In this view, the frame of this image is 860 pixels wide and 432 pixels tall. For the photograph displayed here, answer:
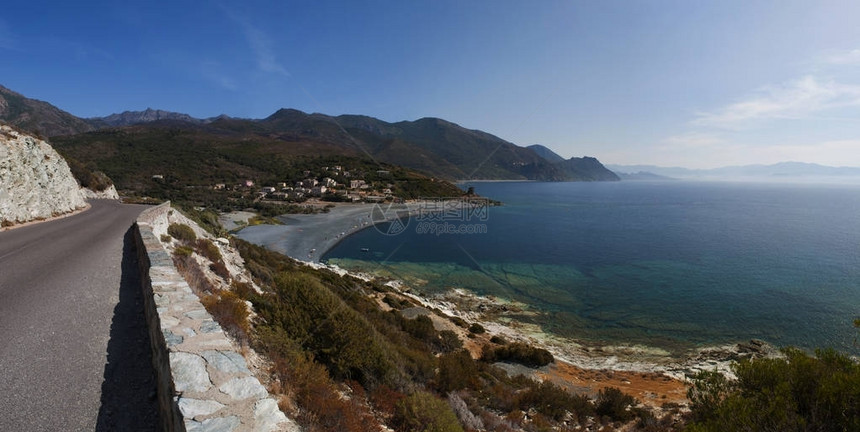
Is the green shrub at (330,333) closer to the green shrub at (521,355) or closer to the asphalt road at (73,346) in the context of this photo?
the asphalt road at (73,346)

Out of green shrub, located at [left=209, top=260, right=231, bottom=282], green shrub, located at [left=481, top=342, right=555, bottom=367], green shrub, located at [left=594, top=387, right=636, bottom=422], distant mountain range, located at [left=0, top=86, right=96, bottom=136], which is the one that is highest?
distant mountain range, located at [left=0, top=86, right=96, bottom=136]

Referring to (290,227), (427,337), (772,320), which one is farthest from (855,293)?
(290,227)

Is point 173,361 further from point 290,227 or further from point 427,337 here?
point 290,227

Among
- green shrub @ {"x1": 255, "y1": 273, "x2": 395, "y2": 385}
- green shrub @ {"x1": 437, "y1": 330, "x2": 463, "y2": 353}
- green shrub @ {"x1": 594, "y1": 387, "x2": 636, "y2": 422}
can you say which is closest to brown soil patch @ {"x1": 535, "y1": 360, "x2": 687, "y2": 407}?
green shrub @ {"x1": 594, "y1": 387, "x2": 636, "y2": 422}

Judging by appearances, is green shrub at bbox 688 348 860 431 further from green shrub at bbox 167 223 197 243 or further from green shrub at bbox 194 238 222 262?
green shrub at bbox 167 223 197 243

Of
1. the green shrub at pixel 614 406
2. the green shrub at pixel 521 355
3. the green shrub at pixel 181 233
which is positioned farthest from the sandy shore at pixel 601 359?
the green shrub at pixel 181 233

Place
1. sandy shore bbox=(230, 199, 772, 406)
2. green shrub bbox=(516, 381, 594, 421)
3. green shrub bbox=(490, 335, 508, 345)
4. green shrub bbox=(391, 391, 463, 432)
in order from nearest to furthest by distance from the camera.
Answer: green shrub bbox=(391, 391, 463, 432), green shrub bbox=(516, 381, 594, 421), sandy shore bbox=(230, 199, 772, 406), green shrub bbox=(490, 335, 508, 345)

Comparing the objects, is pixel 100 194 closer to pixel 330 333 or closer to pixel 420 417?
pixel 330 333
